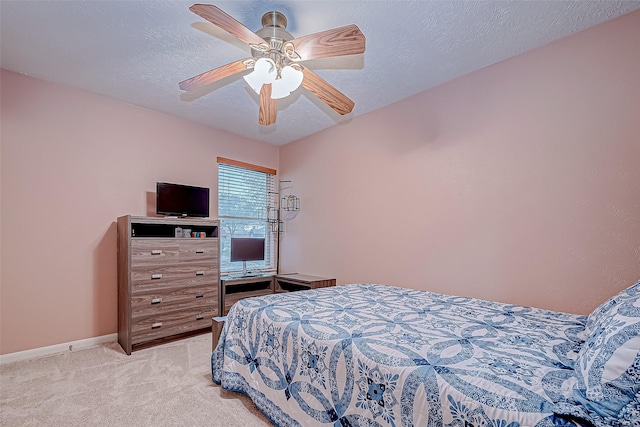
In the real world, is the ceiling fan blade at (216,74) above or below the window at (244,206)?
above

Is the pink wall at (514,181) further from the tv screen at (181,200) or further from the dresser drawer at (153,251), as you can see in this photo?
the dresser drawer at (153,251)

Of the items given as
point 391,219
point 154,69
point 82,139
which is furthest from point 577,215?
point 82,139

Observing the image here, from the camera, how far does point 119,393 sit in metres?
2.13

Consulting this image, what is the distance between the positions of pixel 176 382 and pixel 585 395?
2.44m

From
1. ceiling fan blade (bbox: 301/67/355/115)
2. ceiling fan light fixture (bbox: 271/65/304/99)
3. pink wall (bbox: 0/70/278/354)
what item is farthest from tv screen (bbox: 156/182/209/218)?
ceiling fan blade (bbox: 301/67/355/115)

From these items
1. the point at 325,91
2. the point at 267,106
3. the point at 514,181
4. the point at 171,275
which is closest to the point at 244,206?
the point at 171,275

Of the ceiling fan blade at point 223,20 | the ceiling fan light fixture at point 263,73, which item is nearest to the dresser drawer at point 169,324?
the ceiling fan light fixture at point 263,73

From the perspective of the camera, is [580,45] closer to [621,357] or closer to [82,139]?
[621,357]

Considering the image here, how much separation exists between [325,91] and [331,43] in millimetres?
490

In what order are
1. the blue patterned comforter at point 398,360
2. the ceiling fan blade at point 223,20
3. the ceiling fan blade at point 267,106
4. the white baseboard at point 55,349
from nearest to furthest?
the blue patterned comforter at point 398,360 → the ceiling fan blade at point 223,20 → the ceiling fan blade at point 267,106 → the white baseboard at point 55,349

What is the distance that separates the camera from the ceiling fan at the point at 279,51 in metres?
1.63

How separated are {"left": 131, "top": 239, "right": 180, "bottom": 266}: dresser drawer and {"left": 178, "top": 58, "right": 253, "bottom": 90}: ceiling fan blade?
5.38ft

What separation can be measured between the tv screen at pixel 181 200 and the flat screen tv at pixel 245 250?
565 mm

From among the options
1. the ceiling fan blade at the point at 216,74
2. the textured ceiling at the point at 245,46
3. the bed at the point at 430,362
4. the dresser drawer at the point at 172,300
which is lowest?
the dresser drawer at the point at 172,300
